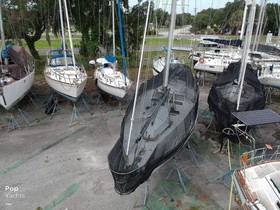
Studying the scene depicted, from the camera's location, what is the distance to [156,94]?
7.97m

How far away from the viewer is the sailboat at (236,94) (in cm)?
881

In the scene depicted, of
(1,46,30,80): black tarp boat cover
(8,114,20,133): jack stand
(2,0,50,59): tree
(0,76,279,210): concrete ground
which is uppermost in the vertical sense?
(2,0,50,59): tree

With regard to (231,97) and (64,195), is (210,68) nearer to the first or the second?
(231,97)

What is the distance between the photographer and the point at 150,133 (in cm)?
643

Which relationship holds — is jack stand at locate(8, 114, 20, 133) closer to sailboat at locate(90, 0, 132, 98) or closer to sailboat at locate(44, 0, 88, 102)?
sailboat at locate(44, 0, 88, 102)

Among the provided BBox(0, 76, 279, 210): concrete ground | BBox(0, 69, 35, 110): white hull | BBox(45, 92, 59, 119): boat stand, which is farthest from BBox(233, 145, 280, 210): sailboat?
BBox(45, 92, 59, 119): boat stand

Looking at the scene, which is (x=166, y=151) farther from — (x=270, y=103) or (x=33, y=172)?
(x=270, y=103)

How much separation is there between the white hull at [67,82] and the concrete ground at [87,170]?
1.21m

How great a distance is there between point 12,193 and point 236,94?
8201 mm

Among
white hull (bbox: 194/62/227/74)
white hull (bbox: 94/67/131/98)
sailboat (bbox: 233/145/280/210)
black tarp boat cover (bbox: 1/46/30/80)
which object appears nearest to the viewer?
sailboat (bbox: 233/145/280/210)

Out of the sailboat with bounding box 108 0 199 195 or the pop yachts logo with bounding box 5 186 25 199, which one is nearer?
the sailboat with bounding box 108 0 199 195

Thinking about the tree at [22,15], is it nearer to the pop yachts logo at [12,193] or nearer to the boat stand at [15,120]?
the boat stand at [15,120]

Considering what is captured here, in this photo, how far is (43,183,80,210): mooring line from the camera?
648 cm

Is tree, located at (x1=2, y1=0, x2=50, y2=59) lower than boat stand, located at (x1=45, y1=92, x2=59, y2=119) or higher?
higher
